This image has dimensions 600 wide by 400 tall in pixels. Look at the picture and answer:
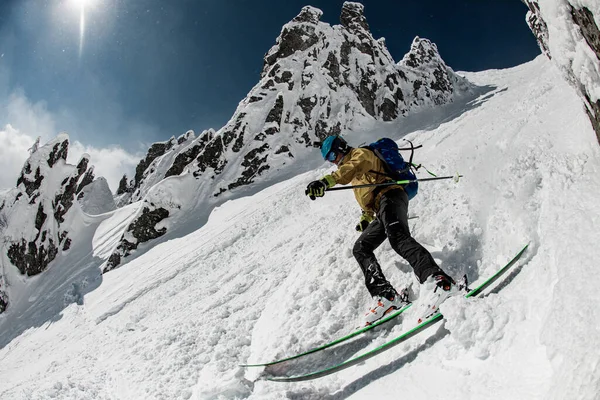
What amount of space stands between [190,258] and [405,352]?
11.6m

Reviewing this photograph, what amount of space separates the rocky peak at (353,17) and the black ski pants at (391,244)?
51648mm

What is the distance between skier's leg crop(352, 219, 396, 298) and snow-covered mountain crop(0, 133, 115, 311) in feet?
106

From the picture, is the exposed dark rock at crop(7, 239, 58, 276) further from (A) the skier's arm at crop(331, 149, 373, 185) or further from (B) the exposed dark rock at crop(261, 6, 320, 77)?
(A) the skier's arm at crop(331, 149, 373, 185)

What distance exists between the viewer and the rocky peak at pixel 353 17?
5100 centimetres

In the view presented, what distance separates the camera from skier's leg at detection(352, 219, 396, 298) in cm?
426

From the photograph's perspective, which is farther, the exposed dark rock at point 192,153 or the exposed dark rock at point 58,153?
the exposed dark rock at point 192,153

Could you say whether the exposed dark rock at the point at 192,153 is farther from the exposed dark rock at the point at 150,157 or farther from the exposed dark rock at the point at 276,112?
the exposed dark rock at the point at 150,157

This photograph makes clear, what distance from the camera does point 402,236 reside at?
4.14m

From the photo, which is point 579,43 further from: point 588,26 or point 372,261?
point 372,261

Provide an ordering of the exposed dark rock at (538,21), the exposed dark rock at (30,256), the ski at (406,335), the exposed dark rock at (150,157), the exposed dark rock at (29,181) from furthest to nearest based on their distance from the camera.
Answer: the exposed dark rock at (150,157), the exposed dark rock at (29,181), the exposed dark rock at (30,256), the exposed dark rock at (538,21), the ski at (406,335)

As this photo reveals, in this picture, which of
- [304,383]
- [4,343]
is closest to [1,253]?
[4,343]

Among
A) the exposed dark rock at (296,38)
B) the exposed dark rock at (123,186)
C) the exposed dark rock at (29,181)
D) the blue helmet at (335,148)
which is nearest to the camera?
the blue helmet at (335,148)

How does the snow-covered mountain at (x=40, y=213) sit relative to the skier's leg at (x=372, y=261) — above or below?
above

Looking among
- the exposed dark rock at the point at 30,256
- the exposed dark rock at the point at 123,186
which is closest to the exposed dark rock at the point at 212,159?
the exposed dark rock at the point at 30,256
